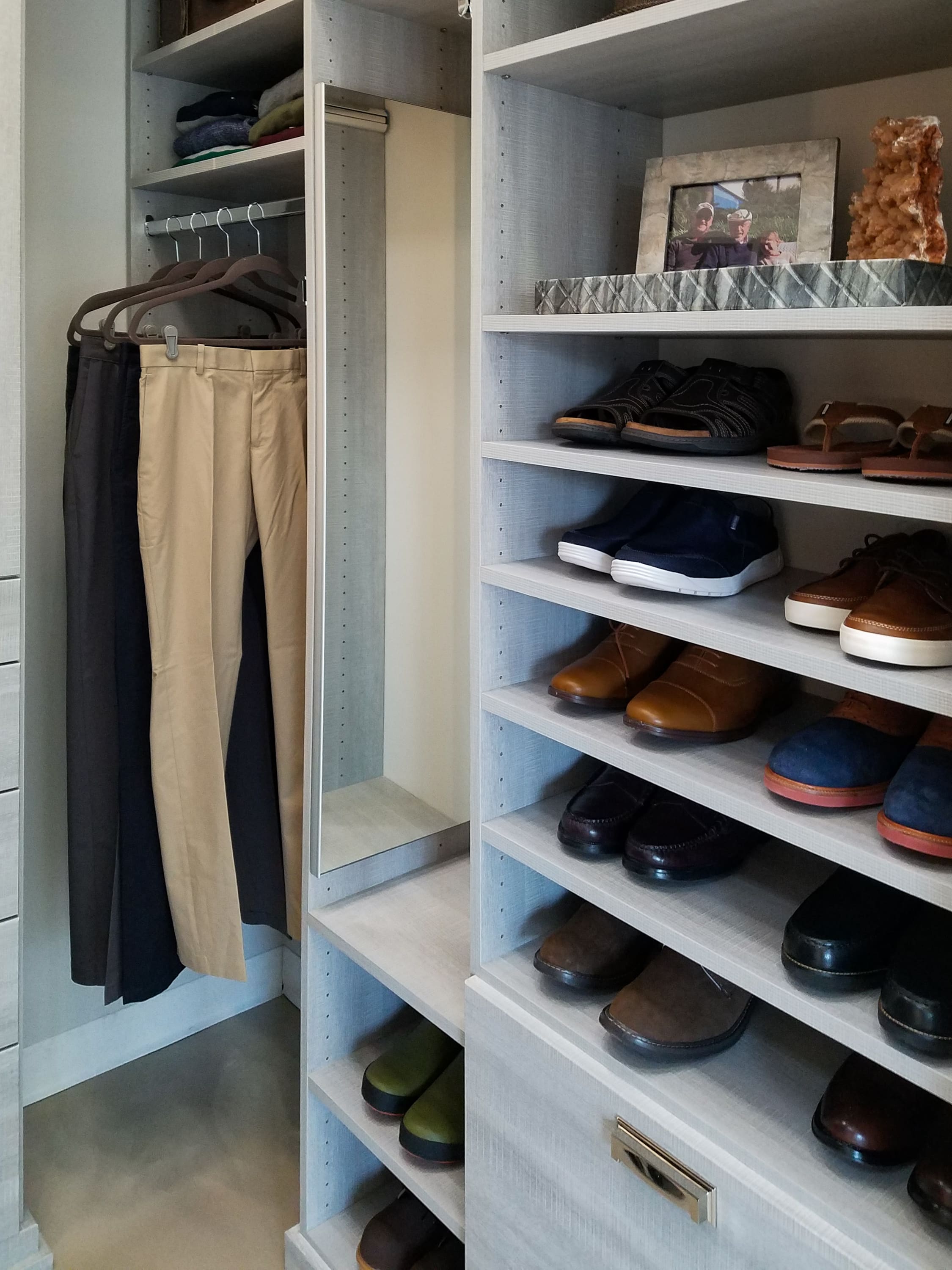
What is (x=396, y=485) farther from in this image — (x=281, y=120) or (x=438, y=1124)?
(x=438, y=1124)

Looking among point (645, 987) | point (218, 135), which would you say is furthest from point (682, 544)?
point (218, 135)

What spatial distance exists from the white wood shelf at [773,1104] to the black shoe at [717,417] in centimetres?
63

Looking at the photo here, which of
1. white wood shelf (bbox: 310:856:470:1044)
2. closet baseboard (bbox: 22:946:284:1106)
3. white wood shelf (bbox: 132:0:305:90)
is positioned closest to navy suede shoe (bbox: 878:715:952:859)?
white wood shelf (bbox: 310:856:470:1044)

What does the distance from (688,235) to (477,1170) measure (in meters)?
1.11

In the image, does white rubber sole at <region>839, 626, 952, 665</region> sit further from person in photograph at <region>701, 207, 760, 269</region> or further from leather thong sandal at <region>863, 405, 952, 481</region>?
person in photograph at <region>701, 207, 760, 269</region>

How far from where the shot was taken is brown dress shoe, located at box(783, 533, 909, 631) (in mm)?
943

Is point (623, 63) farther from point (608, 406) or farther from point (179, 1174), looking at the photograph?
point (179, 1174)

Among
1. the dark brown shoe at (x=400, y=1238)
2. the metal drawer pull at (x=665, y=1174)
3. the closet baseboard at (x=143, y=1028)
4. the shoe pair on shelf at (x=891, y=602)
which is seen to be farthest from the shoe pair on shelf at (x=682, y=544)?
the closet baseboard at (x=143, y=1028)

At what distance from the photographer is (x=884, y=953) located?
3.04 ft

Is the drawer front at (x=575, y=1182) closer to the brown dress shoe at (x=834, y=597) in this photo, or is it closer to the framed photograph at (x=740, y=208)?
the brown dress shoe at (x=834, y=597)

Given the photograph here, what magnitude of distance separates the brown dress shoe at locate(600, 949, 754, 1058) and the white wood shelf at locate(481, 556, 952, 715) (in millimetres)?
357

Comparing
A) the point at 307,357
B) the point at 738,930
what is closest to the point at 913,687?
the point at 738,930

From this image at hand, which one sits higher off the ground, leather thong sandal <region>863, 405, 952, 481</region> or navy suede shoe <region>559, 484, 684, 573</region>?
leather thong sandal <region>863, 405, 952, 481</region>

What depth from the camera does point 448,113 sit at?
1520 mm
